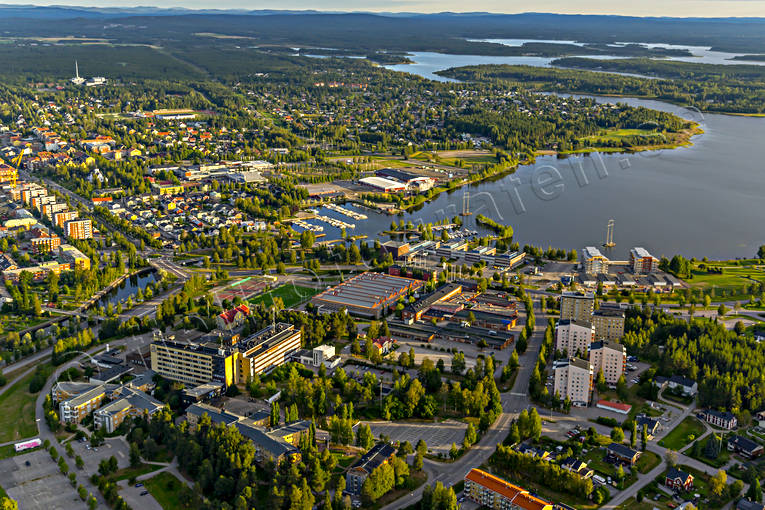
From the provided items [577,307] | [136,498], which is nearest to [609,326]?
[577,307]

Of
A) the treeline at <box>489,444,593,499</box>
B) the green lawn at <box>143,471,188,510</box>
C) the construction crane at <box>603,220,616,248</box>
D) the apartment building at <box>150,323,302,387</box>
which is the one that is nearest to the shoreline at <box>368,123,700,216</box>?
the construction crane at <box>603,220,616,248</box>

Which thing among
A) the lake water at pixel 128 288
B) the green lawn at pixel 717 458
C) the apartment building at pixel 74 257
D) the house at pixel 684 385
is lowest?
the lake water at pixel 128 288

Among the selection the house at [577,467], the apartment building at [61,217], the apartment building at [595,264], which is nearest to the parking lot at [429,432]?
the house at [577,467]

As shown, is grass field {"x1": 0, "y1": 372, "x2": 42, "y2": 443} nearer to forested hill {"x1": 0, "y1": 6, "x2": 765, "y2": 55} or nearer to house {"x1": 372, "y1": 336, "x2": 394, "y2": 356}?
house {"x1": 372, "y1": 336, "x2": 394, "y2": 356}

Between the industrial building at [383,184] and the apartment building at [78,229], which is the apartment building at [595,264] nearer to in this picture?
the industrial building at [383,184]

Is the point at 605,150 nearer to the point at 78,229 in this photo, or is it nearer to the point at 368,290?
the point at 368,290

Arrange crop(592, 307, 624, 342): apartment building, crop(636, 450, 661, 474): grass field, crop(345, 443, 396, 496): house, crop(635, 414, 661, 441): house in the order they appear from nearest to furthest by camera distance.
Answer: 1. crop(345, 443, 396, 496): house
2. crop(636, 450, 661, 474): grass field
3. crop(635, 414, 661, 441): house
4. crop(592, 307, 624, 342): apartment building
